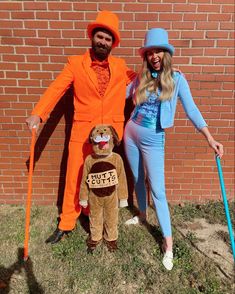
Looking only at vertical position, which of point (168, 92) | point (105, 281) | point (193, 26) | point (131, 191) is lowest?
point (105, 281)

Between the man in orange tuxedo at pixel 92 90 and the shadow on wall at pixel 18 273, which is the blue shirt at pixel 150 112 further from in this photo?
the shadow on wall at pixel 18 273

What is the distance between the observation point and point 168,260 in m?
3.28

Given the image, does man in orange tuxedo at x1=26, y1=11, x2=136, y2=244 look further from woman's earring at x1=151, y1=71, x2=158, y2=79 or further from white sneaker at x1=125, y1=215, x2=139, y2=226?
white sneaker at x1=125, y1=215, x2=139, y2=226

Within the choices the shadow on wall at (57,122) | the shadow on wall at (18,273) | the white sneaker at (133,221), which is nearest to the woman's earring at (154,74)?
the shadow on wall at (57,122)

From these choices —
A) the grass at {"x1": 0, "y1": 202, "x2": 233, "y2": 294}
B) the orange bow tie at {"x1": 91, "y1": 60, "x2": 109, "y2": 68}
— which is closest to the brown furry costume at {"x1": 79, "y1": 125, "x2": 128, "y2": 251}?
the grass at {"x1": 0, "y1": 202, "x2": 233, "y2": 294}

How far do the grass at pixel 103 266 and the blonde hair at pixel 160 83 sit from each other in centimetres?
152

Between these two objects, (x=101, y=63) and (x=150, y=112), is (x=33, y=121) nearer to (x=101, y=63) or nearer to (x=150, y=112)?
(x=101, y=63)

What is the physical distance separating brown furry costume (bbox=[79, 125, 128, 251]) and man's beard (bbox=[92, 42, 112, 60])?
0.65 m

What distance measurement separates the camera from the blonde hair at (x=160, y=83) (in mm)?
2949

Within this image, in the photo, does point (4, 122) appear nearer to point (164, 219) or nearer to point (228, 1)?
point (164, 219)

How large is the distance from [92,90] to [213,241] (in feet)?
6.69

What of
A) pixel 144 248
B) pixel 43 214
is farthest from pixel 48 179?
pixel 144 248

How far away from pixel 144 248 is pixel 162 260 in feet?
0.83

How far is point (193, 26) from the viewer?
11.6 feet
